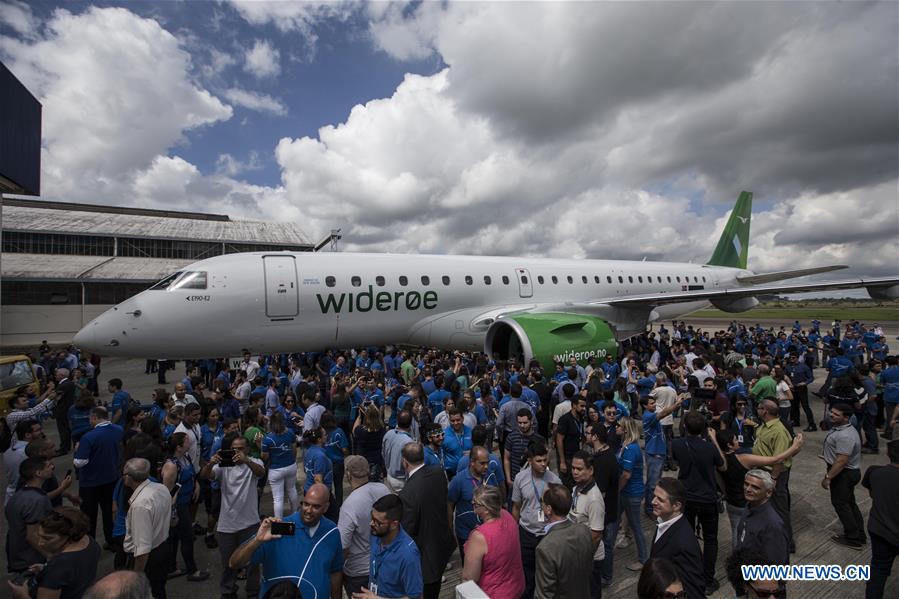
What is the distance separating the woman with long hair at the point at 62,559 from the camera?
2844 mm

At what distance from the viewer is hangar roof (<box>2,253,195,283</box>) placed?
26969 millimetres

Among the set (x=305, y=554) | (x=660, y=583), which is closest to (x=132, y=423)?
(x=305, y=554)

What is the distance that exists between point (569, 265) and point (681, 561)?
1540 cm

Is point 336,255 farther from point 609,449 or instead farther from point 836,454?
point 836,454

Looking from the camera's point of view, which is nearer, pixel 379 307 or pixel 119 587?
pixel 119 587

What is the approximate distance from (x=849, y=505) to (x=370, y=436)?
5.87 m

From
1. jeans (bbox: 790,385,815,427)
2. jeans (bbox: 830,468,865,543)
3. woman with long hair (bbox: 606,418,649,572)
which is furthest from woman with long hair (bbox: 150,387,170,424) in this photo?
jeans (bbox: 790,385,815,427)

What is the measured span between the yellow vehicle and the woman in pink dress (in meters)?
10.8

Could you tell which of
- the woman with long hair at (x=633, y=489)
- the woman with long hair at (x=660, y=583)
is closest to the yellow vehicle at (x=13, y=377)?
the woman with long hair at (x=633, y=489)

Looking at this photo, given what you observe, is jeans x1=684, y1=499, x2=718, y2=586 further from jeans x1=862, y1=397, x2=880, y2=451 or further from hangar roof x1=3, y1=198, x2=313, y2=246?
hangar roof x1=3, y1=198, x2=313, y2=246

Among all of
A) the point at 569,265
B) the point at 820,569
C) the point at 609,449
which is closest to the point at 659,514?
the point at 609,449

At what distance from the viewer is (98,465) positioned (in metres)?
5.32

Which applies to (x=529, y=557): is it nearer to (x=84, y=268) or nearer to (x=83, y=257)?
(x=84, y=268)

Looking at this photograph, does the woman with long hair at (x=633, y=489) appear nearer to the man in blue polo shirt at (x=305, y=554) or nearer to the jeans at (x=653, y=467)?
the jeans at (x=653, y=467)
